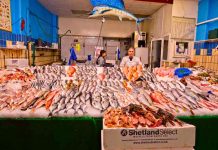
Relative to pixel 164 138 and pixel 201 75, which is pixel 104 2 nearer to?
pixel 201 75

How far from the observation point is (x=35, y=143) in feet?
5.10

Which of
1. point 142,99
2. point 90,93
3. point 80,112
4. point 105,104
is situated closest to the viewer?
point 80,112

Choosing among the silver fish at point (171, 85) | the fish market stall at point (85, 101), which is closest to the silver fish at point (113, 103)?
the fish market stall at point (85, 101)

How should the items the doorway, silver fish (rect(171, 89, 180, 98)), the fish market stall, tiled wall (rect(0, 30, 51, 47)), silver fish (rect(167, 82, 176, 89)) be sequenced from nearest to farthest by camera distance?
the fish market stall
silver fish (rect(171, 89, 180, 98))
silver fish (rect(167, 82, 176, 89))
tiled wall (rect(0, 30, 51, 47))
the doorway

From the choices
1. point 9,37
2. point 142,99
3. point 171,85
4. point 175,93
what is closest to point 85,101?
point 142,99

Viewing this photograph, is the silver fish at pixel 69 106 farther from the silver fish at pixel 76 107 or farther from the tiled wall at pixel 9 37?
the tiled wall at pixel 9 37

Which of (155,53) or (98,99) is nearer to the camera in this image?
(98,99)

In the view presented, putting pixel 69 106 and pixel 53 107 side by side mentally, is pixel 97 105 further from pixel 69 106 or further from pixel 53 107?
pixel 53 107

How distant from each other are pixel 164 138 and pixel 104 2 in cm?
310

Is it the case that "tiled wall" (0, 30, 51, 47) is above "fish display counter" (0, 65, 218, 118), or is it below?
above

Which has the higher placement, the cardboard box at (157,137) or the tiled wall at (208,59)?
Answer: the tiled wall at (208,59)

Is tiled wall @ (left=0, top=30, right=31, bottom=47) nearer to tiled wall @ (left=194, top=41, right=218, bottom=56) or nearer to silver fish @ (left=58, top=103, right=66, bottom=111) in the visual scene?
silver fish @ (left=58, top=103, right=66, bottom=111)

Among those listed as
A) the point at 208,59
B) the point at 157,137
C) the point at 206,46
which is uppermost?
the point at 206,46

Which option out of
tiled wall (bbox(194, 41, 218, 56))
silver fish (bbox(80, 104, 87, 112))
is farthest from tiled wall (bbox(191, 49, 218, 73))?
silver fish (bbox(80, 104, 87, 112))
